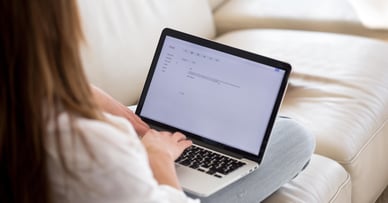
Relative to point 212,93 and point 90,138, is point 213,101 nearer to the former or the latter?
point 212,93

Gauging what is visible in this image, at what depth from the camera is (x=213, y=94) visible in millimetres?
1579

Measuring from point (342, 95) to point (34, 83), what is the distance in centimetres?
111

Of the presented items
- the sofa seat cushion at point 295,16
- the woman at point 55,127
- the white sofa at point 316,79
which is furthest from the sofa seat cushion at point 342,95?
the woman at point 55,127

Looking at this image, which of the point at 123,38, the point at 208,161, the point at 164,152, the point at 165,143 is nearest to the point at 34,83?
the point at 164,152

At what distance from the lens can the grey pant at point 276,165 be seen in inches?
57.5

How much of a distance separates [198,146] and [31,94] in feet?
2.14

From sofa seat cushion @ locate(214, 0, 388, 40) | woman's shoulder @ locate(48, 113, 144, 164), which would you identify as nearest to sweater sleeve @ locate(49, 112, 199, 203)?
woman's shoulder @ locate(48, 113, 144, 164)

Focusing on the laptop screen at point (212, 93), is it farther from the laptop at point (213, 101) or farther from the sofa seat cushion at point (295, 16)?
the sofa seat cushion at point (295, 16)

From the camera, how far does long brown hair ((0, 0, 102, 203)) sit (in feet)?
3.04

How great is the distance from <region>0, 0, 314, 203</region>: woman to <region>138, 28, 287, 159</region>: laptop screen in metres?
0.51

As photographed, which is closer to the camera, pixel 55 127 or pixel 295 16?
pixel 55 127

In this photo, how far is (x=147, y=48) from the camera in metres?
2.01

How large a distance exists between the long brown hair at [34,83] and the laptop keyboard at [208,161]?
50 centimetres

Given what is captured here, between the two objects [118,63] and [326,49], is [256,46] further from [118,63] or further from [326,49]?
[118,63]
